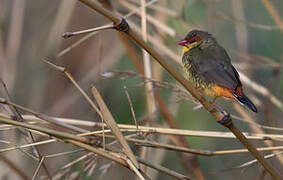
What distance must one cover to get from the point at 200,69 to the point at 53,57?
1.36m

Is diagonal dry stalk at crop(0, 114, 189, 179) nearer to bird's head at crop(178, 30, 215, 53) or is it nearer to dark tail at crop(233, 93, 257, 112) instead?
dark tail at crop(233, 93, 257, 112)

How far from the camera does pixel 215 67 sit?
2.79 metres

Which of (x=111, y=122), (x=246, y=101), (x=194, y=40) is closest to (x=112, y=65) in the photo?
(x=194, y=40)

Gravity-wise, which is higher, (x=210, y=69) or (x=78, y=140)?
(x=210, y=69)

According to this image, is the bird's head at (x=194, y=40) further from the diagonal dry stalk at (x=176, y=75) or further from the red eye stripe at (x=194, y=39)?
the diagonal dry stalk at (x=176, y=75)

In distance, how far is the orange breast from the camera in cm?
267

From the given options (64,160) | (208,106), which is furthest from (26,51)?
(208,106)

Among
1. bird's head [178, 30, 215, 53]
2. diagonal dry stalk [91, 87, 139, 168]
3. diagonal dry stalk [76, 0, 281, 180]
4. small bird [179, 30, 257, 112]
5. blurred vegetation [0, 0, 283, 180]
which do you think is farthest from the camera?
blurred vegetation [0, 0, 283, 180]

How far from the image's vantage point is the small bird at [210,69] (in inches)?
104

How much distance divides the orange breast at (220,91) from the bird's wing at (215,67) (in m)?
0.03

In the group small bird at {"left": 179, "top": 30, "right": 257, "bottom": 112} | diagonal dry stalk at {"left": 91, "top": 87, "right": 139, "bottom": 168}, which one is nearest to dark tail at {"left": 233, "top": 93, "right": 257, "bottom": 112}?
small bird at {"left": 179, "top": 30, "right": 257, "bottom": 112}

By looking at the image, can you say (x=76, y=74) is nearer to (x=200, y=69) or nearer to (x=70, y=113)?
(x=70, y=113)

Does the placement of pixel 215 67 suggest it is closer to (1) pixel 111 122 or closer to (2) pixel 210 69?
(2) pixel 210 69

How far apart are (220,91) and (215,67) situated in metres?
0.16
